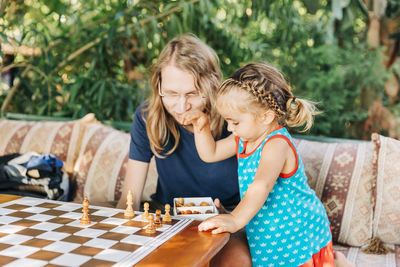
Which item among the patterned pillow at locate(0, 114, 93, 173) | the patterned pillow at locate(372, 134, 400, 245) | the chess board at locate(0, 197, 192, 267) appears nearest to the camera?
the chess board at locate(0, 197, 192, 267)

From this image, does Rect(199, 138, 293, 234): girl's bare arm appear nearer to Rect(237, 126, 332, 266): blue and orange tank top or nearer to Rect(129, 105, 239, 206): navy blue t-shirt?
Rect(237, 126, 332, 266): blue and orange tank top

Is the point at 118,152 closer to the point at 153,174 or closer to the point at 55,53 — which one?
the point at 153,174

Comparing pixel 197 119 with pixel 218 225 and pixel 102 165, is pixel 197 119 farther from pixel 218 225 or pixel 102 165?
pixel 102 165

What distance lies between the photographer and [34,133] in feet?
11.0

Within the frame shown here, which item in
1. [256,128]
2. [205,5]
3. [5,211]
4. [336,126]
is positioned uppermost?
[205,5]

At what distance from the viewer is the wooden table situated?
46.8 inches

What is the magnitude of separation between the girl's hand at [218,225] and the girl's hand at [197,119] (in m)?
0.61

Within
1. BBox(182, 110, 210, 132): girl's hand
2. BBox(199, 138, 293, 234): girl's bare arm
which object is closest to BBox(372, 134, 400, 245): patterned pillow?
BBox(199, 138, 293, 234): girl's bare arm

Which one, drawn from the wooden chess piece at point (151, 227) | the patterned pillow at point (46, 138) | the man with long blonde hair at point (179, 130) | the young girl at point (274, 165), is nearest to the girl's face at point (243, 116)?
the young girl at point (274, 165)

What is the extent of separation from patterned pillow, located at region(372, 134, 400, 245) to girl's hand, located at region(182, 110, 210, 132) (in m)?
1.19

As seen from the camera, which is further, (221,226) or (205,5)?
(205,5)

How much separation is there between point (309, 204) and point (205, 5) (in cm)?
222

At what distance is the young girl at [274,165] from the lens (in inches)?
68.3

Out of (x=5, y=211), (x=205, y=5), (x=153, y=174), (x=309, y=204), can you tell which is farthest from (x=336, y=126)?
(x=5, y=211)
